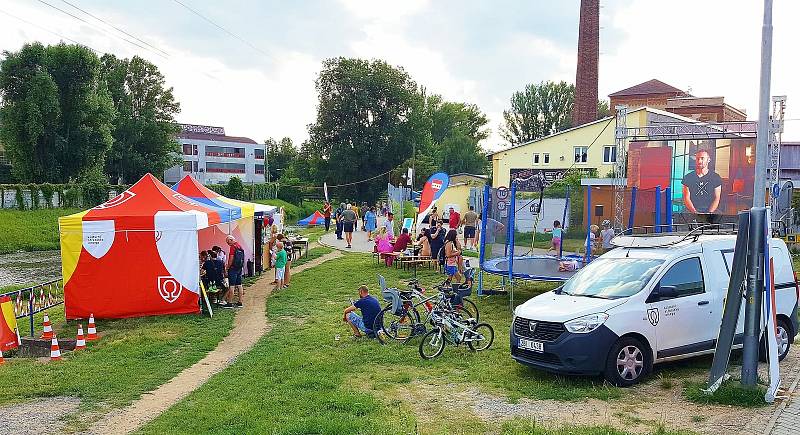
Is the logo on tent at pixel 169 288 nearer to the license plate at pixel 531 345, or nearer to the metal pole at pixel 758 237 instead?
the license plate at pixel 531 345

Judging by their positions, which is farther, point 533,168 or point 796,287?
point 533,168

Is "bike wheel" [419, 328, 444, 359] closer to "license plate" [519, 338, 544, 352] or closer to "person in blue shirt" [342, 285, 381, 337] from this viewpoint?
"person in blue shirt" [342, 285, 381, 337]

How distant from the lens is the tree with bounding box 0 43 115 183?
152 ft

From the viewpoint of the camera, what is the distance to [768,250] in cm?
731

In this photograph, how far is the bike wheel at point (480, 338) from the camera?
389 inches

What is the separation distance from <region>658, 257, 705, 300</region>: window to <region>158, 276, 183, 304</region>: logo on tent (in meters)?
9.97

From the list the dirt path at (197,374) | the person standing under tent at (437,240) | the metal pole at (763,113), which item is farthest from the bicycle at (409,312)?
the person standing under tent at (437,240)

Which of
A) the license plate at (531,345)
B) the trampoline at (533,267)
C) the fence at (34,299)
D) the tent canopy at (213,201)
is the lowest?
the fence at (34,299)

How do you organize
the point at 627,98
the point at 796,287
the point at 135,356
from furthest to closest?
the point at 627,98
the point at 135,356
the point at 796,287

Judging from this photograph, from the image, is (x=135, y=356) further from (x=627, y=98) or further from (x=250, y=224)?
(x=627, y=98)

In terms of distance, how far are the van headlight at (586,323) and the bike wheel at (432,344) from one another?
2471 millimetres

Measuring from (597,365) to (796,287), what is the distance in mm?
3735

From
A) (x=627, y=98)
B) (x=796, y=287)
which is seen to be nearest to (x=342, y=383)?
(x=796, y=287)

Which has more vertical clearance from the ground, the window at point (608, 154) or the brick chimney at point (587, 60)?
the brick chimney at point (587, 60)
